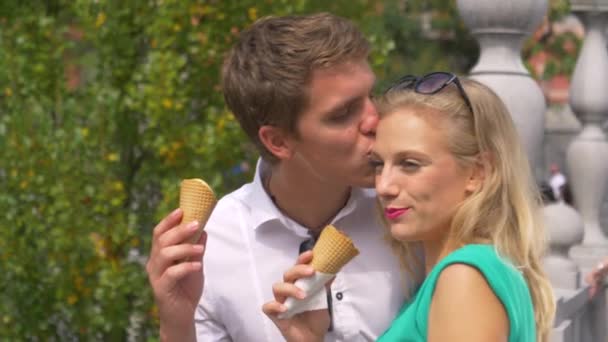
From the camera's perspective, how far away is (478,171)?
92.4 inches

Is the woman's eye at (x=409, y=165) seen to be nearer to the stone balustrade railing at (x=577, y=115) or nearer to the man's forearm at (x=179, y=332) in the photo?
the man's forearm at (x=179, y=332)

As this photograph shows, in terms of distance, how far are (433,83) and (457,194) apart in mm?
269

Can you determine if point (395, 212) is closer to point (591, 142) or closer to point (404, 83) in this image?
point (404, 83)

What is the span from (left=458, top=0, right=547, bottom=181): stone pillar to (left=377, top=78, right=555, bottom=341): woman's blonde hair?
2.92 ft

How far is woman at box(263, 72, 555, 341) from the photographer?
7.48ft

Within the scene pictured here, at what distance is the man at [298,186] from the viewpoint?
2.70 meters

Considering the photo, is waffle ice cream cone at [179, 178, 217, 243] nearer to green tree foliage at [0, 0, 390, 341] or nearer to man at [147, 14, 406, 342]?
man at [147, 14, 406, 342]

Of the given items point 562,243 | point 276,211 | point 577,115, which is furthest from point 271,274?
point 577,115

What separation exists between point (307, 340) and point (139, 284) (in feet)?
7.96

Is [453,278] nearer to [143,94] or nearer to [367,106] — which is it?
[367,106]

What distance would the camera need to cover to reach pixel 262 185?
2.96 metres

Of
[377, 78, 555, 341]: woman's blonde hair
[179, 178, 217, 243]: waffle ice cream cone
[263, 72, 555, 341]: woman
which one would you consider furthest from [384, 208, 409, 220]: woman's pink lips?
[179, 178, 217, 243]: waffle ice cream cone

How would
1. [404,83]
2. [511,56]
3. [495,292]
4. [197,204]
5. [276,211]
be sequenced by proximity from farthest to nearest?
[511,56], [276,211], [404,83], [197,204], [495,292]

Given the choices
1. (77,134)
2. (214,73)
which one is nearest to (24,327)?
(77,134)
